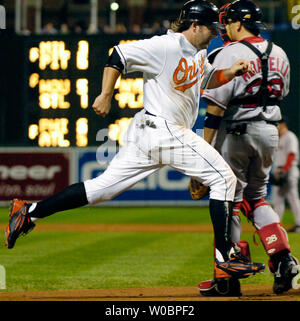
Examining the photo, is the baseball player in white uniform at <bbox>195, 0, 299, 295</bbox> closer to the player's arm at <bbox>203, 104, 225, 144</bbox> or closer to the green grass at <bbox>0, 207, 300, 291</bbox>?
the player's arm at <bbox>203, 104, 225, 144</bbox>

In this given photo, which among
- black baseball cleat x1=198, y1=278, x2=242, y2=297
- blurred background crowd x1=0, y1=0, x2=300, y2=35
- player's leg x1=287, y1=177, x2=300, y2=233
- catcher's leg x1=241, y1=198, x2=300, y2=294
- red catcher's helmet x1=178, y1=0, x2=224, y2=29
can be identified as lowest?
player's leg x1=287, y1=177, x2=300, y2=233

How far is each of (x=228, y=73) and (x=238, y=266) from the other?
1.28 metres

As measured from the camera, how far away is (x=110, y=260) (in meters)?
7.49

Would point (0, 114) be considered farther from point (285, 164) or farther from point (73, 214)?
point (285, 164)

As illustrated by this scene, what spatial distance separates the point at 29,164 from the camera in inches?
633

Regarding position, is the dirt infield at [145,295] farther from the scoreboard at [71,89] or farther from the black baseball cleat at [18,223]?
the scoreboard at [71,89]

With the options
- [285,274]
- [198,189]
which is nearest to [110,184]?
[198,189]

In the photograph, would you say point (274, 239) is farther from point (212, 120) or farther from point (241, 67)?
point (241, 67)

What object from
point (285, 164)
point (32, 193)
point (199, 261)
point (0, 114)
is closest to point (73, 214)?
point (32, 193)

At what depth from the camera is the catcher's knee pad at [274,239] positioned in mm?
5211

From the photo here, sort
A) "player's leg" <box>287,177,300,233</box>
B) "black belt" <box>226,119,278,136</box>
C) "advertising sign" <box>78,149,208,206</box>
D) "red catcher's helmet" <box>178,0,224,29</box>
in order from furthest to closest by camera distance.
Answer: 1. "advertising sign" <box>78,149,208,206</box>
2. "player's leg" <box>287,177,300,233</box>
3. "black belt" <box>226,119,278,136</box>
4. "red catcher's helmet" <box>178,0,224,29</box>

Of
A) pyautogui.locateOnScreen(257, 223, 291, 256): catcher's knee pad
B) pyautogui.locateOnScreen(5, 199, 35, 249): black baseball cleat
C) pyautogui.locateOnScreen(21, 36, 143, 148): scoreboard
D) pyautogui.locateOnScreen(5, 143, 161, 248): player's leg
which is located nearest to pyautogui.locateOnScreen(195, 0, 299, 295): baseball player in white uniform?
pyautogui.locateOnScreen(257, 223, 291, 256): catcher's knee pad

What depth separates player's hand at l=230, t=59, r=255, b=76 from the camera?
15.4 feet
